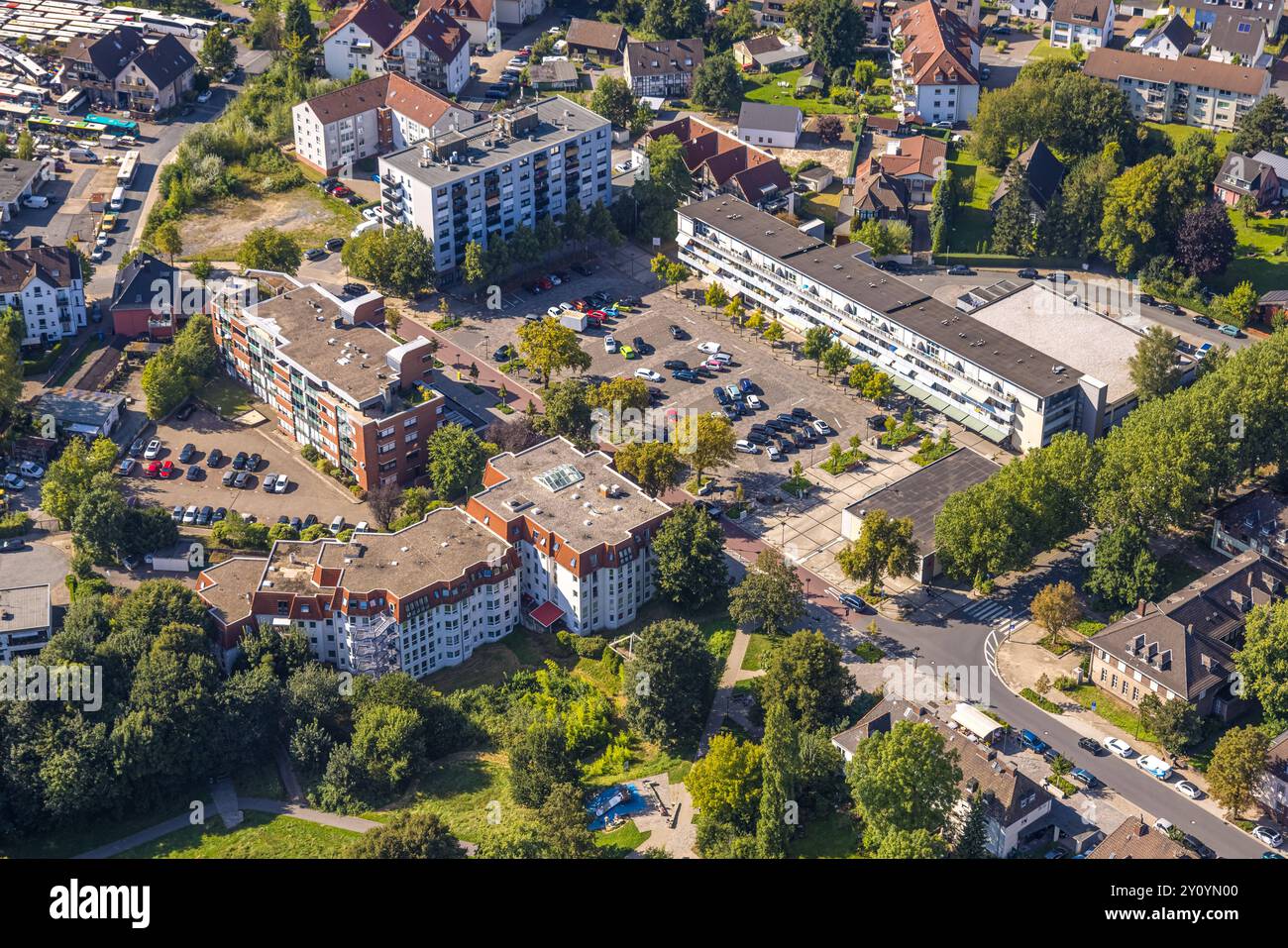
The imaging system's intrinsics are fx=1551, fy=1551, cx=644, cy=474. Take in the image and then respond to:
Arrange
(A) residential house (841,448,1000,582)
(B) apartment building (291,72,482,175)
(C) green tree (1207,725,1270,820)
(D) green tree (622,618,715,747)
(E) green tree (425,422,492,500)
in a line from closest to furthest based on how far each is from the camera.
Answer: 1. (C) green tree (1207,725,1270,820)
2. (D) green tree (622,618,715,747)
3. (A) residential house (841,448,1000,582)
4. (E) green tree (425,422,492,500)
5. (B) apartment building (291,72,482,175)

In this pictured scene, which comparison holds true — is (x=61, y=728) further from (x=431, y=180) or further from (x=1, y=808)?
(x=431, y=180)

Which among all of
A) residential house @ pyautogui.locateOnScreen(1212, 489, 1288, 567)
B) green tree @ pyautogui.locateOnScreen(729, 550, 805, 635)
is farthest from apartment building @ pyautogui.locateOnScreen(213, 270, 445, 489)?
residential house @ pyautogui.locateOnScreen(1212, 489, 1288, 567)

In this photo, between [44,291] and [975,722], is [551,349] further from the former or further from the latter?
[975,722]

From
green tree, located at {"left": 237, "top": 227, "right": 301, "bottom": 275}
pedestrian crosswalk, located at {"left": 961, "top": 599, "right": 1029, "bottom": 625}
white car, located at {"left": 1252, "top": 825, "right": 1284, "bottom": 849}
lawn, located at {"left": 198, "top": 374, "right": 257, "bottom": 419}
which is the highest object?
green tree, located at {"left": 237, "top": 227, "right": 301, "bottom": 275}

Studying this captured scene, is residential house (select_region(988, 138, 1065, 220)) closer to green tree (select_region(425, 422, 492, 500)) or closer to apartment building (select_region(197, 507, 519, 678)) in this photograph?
green tree (select_region(425, 422, 492, 500))

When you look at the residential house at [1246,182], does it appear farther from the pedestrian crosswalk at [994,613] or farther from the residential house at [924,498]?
the pedestrian crosswalk at [994,613]

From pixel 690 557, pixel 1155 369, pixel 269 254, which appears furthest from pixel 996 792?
pixel 269 254

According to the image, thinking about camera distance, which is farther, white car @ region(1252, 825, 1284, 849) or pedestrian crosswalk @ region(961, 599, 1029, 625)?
pedestrian crosswalk @ region(961, 599, 1029, 625)

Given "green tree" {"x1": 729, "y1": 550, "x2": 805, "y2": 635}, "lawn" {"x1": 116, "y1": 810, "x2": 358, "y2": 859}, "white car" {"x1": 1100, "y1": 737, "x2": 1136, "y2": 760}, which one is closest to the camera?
"lawn" {"x1": 116, "y1": 810, "x2": 358, "y2": 859}
